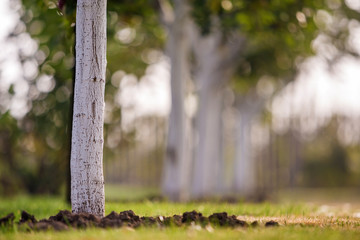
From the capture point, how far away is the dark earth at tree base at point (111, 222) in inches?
176

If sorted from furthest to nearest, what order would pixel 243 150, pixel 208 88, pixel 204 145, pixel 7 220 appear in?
pixel 243 150 < pixel 208 88 < pixel 204 145 < pixel 7 220

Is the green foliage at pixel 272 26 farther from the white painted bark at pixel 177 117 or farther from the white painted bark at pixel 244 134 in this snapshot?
the white painted bark at pixel 244 134

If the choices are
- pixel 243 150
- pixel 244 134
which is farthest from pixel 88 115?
pixel 243 150

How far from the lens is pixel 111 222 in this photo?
177 inches

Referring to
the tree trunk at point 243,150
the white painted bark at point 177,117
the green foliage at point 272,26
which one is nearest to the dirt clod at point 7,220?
the green foliage at point 272,26

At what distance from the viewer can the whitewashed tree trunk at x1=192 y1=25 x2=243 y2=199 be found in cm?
1731

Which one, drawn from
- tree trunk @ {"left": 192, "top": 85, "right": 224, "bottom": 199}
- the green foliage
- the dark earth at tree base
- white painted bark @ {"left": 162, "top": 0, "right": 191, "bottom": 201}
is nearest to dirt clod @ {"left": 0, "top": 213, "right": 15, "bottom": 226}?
the dark earth at tree base

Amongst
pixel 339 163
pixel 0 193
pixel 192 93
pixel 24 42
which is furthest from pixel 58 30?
pixel 339 163

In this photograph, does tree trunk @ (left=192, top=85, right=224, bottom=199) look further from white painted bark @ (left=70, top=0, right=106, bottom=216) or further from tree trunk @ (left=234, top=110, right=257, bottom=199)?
white painted bark @ (left=70, top=0, right=106, bottom=216)

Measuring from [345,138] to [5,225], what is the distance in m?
36.1

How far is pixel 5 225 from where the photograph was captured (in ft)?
16.1

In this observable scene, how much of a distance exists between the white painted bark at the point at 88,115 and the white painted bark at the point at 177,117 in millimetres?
7993

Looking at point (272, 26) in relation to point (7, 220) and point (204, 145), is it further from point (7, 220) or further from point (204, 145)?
point (7, 220)

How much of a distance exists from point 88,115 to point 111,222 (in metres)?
1.27
